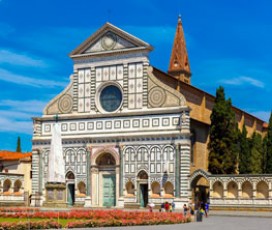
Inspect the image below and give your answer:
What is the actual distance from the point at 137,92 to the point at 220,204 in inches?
504

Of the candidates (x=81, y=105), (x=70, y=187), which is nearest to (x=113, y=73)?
(x=81, y=105)

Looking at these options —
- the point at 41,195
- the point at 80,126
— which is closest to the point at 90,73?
the point at 80,126

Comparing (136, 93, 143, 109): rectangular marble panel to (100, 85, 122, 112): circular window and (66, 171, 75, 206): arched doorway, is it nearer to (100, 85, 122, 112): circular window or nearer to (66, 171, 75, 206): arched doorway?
(100, 85, 122, 112): circular window

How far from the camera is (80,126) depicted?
2156 inches

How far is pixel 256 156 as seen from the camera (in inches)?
2256

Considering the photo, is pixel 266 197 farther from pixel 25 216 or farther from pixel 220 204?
pixel 25 216

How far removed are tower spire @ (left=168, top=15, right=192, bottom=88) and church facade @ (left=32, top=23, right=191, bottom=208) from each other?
25683 millimetres

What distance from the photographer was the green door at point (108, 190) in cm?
5286

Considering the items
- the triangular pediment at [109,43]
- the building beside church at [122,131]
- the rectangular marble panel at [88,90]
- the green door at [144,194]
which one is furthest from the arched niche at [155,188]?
the triangular pediment at [109,43]

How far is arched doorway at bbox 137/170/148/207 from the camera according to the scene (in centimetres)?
5128

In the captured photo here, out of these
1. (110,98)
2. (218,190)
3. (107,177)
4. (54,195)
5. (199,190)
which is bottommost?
(54,195)

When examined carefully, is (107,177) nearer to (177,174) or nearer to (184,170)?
(177,174)

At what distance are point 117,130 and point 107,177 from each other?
15.0 feet

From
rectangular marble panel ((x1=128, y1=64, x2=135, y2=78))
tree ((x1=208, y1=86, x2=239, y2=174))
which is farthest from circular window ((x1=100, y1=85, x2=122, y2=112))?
tree ((x1=208, y1=86, x2=239, y2=174))
